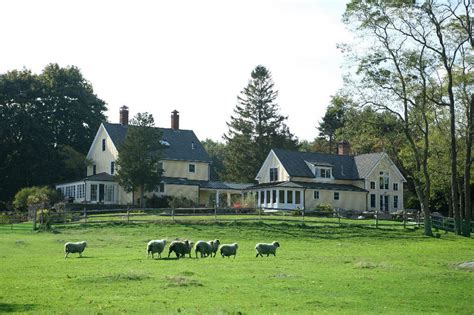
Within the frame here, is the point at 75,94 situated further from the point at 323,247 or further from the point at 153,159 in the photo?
the point at 323,247

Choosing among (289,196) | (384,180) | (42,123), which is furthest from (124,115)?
(384,180)

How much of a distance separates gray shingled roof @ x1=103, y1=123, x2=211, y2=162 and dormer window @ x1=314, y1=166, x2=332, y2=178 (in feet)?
39.5

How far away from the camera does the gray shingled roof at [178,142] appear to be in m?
75.9

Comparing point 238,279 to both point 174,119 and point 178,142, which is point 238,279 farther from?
point 174,119

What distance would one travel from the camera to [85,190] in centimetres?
7075

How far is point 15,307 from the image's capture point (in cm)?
1683

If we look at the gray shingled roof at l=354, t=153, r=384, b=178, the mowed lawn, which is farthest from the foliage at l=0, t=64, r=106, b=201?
the mowed lawn

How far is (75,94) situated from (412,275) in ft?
220

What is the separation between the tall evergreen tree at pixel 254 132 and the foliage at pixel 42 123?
2025 cm

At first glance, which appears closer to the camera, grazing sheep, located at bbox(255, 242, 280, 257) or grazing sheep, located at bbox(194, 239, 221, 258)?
grazing sheep, located at bbox(194, 239, 221, 258)

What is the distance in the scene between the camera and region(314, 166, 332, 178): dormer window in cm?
7506

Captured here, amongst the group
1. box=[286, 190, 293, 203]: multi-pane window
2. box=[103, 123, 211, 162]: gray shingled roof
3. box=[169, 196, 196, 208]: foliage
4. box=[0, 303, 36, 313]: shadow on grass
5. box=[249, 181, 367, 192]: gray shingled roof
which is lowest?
box=[0, 303, 36, 313]: shadow on grass

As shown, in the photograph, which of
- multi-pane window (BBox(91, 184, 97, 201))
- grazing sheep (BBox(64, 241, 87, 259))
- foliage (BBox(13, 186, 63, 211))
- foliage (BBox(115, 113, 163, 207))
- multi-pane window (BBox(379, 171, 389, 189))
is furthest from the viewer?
multi-pane window (BBox(379, 171, 389, 189))

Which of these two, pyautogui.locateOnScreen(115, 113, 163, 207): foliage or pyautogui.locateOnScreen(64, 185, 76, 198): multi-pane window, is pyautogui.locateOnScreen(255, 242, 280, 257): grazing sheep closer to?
pyautogui.locateOnScreen(115, 113, 163, 207): foliage
